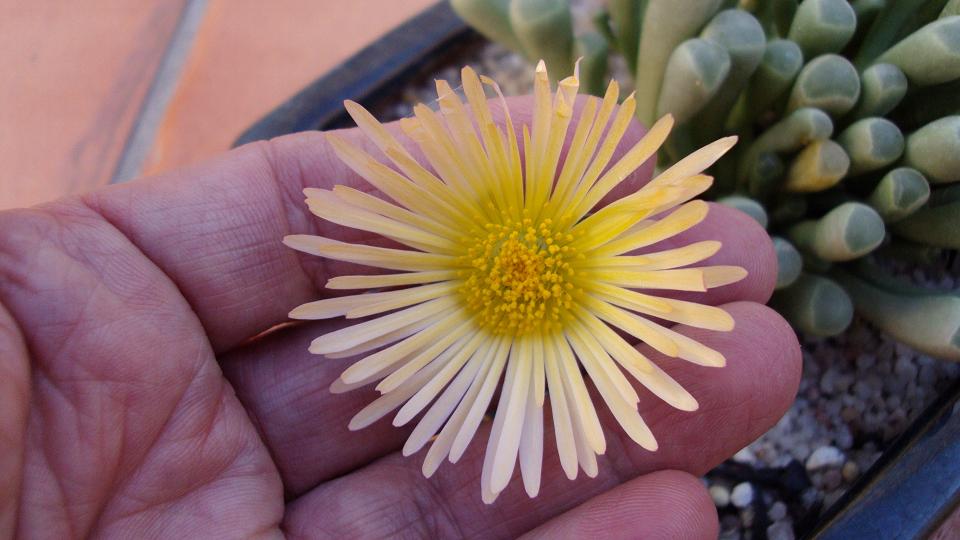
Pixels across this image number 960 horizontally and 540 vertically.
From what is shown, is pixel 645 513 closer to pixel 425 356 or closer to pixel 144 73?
pixel 425 356

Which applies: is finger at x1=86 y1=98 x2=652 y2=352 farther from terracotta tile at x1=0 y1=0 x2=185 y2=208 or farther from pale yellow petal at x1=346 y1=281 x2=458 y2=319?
terracotta tile at x1=0 y1=0 x2=185 y2=208

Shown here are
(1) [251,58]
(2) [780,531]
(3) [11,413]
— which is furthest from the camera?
(1) [251,58]

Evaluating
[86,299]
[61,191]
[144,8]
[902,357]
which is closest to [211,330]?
[86,299]

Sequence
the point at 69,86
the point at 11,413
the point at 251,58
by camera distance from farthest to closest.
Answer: the point at 251,58, the point at 69,86, the point at 11,413

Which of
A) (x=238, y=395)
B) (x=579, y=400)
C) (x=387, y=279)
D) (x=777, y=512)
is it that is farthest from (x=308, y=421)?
(x=777, y=512)

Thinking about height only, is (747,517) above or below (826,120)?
below

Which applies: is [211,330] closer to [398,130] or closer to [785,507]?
[398,130]
